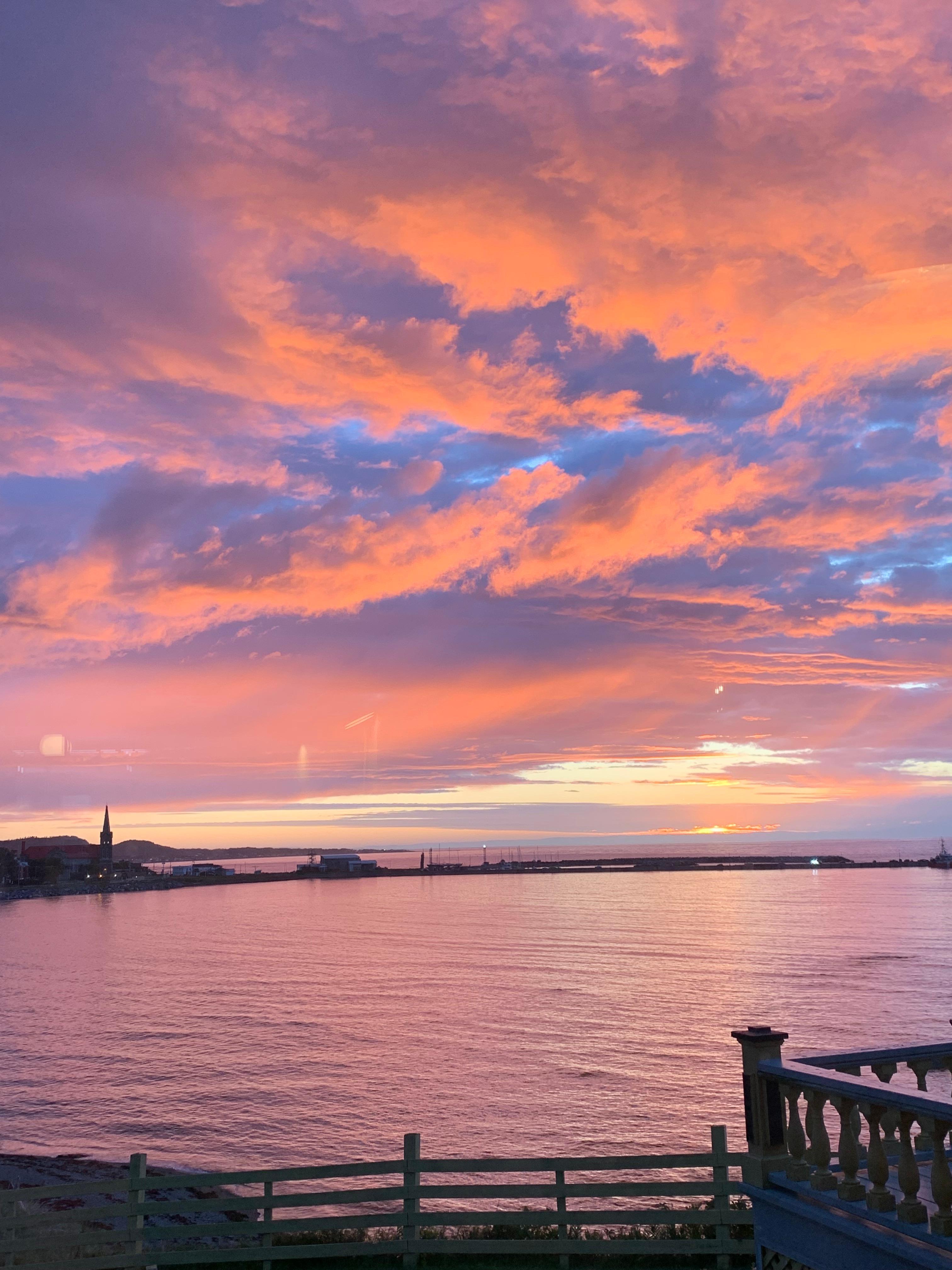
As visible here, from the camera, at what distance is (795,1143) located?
7418 millimetres

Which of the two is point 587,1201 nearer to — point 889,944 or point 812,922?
point 889,944

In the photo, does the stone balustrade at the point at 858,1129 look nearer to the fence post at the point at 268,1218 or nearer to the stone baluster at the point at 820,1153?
the stone baluster at the point at 820,1153

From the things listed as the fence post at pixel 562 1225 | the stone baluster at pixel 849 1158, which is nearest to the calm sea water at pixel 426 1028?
the fence post at pixel 562 1225

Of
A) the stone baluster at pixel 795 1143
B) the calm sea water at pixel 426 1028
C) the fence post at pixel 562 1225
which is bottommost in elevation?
the calm sea water at pixel 426 1028

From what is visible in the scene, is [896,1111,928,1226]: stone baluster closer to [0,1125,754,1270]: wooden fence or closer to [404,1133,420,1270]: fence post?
[0,1125,754,1270]: wooden fence

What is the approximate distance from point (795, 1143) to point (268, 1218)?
814 cm

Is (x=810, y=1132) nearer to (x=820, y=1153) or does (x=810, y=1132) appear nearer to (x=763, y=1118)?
(x=820, y=1153)

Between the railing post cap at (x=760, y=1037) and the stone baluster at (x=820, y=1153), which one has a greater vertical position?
the railing post cap at (x=760, y=1037)

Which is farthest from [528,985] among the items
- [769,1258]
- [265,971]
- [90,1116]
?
[769,1258]

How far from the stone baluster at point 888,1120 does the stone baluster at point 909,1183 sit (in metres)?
0.10

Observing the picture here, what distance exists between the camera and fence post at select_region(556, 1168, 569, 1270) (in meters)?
12.0

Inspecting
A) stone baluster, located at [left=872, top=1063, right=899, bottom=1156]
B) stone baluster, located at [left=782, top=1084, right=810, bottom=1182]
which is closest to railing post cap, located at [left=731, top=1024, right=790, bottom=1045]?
stone baluster, located at [left=782, top=1084, right=810, bottom=1182]

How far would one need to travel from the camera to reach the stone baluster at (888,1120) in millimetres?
6465

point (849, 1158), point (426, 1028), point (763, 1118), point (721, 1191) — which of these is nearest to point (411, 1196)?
point (721, 1191)
